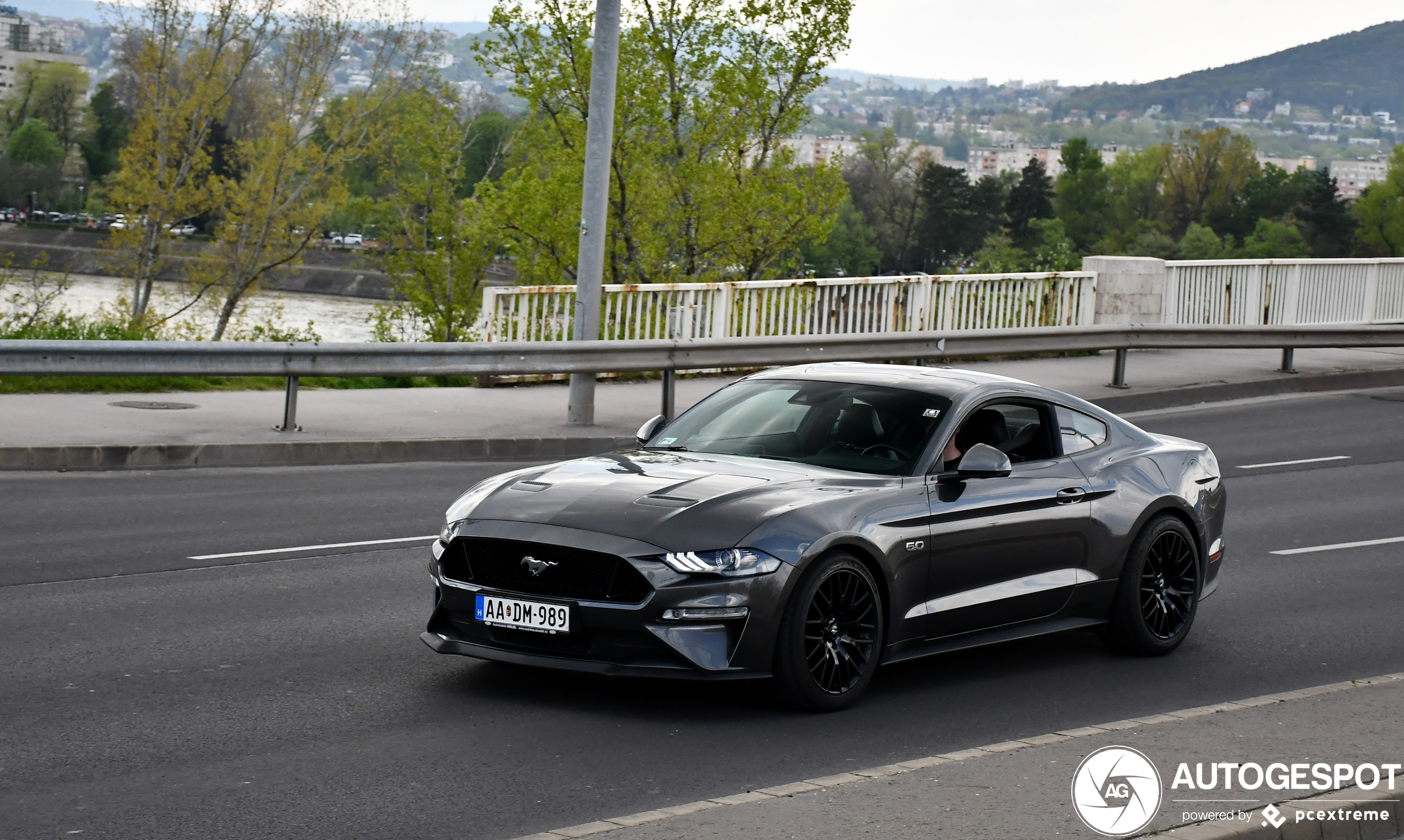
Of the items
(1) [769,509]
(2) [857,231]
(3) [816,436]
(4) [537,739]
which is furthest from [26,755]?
(2) [857,231]

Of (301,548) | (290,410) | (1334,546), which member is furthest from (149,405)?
(1334,546)

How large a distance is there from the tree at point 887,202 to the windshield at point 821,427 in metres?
144

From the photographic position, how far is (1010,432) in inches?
304

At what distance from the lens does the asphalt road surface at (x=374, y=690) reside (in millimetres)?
5246

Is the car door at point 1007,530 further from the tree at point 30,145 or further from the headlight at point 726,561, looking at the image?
the tree at point 30,145

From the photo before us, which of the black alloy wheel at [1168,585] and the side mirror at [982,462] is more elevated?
the side mirror at [982,462]

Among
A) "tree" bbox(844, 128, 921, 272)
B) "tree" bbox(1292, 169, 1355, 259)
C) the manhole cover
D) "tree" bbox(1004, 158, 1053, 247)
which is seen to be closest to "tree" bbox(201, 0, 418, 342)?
the manhole cover

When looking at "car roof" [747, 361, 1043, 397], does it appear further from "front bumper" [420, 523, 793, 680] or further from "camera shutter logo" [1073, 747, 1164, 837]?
"camera shutter logo" [1073, 747, 1164, 837]

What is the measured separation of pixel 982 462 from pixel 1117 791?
78.9 inches

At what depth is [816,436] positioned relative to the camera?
7340 mm

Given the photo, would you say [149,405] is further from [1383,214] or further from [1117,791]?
Result: [1383,214]

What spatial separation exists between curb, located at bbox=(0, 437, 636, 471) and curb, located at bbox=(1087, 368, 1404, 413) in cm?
620

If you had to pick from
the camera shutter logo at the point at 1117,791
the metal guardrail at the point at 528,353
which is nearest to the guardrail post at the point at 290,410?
the metal guardrail at the point at 528,353

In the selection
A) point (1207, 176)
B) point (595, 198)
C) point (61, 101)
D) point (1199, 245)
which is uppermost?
point (1207, 176)
